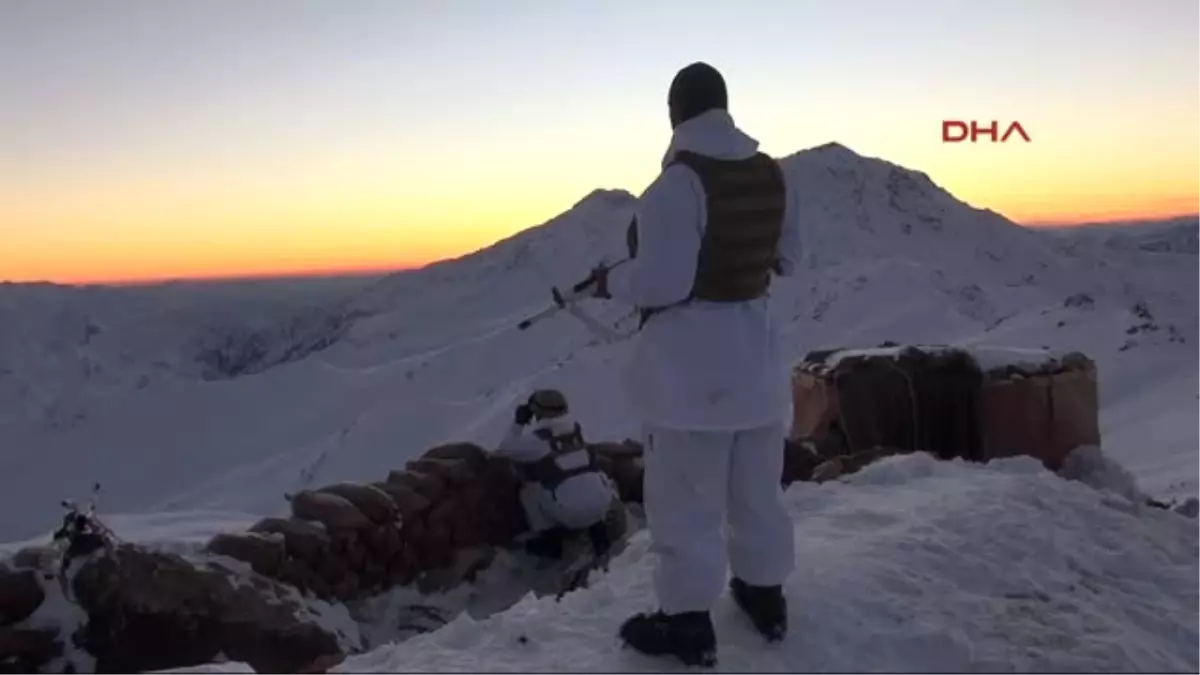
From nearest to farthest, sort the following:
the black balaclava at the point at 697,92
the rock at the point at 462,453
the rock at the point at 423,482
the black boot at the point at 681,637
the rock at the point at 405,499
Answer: the black boot at the point at 681,637 → the black balaclava at the point at 697,92 → the rock at the point at 405,499 → the rock at the point at 423,482 → the rock at the point at 462,453

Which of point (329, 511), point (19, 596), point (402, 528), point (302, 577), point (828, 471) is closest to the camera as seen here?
point (19, 596)

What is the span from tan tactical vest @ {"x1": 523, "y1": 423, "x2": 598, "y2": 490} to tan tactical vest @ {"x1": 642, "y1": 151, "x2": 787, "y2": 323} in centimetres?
271

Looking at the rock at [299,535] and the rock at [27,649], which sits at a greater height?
the rock at [299,535]

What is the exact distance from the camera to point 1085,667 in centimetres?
358

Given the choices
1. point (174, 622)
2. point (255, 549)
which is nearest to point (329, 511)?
point (255, 549)

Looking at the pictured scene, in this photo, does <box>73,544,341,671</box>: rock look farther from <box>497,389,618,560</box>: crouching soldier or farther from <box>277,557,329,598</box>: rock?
<box>497,389,618,560</box>: crouching soldier

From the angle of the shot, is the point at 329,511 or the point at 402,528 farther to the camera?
the point at 402,528

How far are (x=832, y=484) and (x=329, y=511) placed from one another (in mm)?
2312

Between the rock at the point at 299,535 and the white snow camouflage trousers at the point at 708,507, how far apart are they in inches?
81.0

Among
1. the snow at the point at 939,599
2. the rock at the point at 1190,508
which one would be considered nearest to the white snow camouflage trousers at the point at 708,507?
the snow at the point at 939,599

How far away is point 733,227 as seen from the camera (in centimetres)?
332

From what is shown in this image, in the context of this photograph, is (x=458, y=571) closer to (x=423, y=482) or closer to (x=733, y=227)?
(x=423, y=482)

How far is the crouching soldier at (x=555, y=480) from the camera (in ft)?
19.5

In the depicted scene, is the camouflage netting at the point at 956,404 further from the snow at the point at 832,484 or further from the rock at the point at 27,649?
the rock at the point at 27,649
